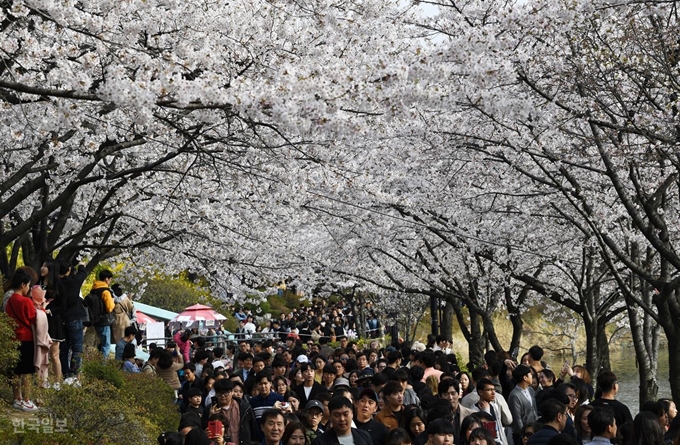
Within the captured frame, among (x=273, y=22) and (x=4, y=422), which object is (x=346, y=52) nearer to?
(x=273, y=22)

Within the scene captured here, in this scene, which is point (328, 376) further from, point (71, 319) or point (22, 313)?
point (22, 313)

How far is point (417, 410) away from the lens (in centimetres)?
828

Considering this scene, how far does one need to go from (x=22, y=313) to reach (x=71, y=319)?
2.55 metres

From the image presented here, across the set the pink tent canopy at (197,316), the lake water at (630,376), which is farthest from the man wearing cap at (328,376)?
the pink tent canopy at (197,316)

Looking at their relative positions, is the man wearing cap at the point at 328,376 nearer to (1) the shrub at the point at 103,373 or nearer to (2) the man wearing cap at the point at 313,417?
(1) the shrub at the point at 103,373

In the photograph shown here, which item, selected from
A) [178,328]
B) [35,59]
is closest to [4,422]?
[35,59]

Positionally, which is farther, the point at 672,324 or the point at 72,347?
the point at 72,347

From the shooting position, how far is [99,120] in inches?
401

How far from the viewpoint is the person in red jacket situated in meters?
9.67

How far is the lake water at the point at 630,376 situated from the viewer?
30203mm

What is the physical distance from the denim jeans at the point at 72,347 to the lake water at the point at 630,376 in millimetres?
17661

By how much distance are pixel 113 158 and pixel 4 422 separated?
7.79 meters

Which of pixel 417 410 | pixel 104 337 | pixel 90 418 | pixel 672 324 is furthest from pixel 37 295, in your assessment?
pixel 672 324

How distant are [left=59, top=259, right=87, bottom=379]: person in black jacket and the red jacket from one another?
194 centimetres
